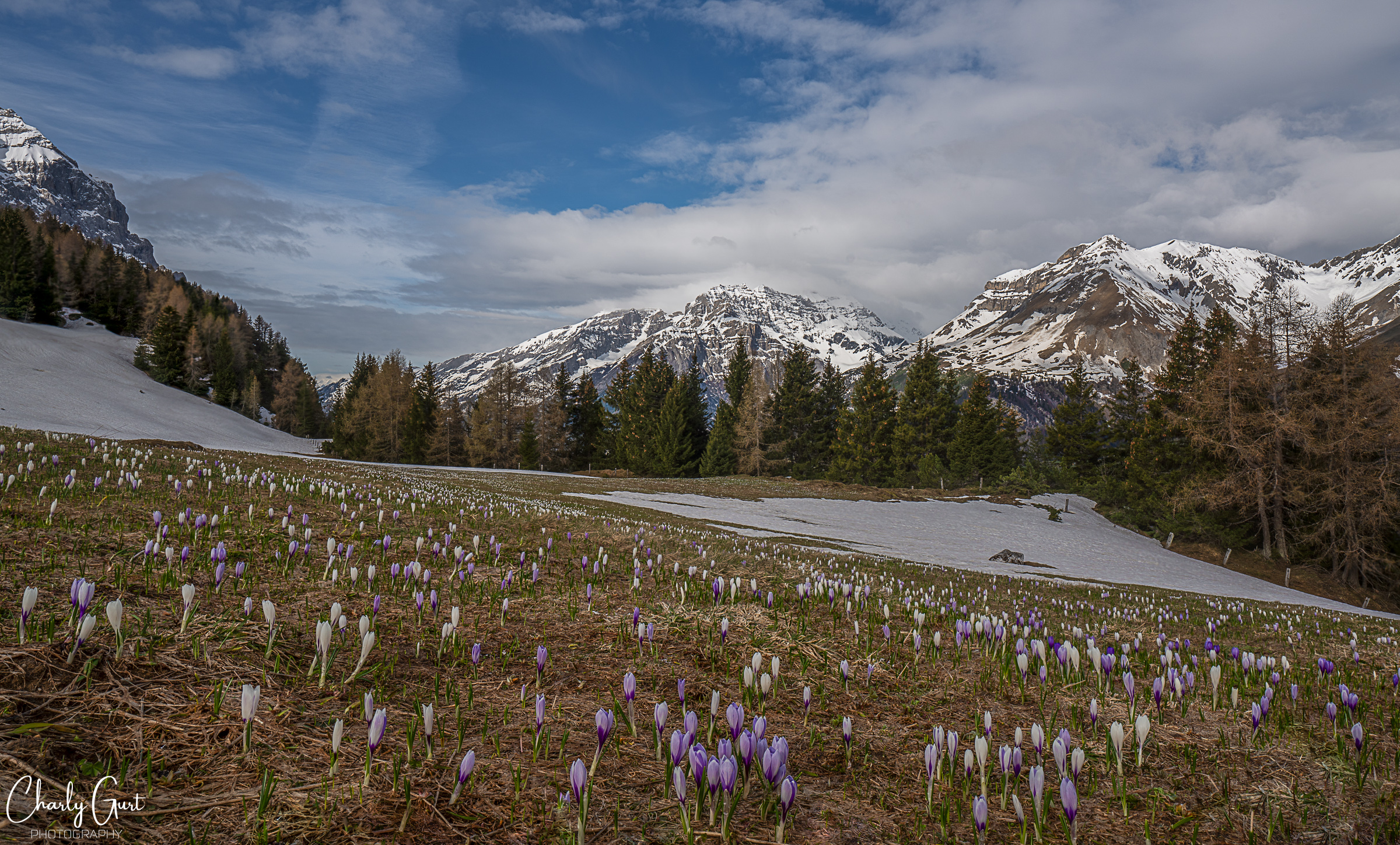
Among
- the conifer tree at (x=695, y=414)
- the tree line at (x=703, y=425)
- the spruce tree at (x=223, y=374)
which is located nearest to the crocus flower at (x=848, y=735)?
the tree line at (x=703, y=425)

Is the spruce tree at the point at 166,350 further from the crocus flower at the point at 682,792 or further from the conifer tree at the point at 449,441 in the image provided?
the crocus flower at the point at 682,792

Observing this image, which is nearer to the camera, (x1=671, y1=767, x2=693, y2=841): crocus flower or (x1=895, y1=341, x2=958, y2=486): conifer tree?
(x1=671, y1=767, x2=693, y2=841): crocus flower

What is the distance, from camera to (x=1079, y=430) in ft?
224

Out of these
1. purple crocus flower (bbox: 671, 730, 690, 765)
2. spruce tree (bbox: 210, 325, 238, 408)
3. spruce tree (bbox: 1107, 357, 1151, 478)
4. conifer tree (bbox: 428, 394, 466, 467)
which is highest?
spruce tree (bbox: 1107, 357, 1151, 478)

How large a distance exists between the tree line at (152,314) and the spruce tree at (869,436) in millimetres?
86115

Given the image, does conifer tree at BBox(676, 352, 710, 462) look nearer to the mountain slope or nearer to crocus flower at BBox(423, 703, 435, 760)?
the mountain slope

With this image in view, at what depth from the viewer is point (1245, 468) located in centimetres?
3300

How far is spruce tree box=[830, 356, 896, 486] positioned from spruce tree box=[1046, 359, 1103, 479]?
20.3 metres

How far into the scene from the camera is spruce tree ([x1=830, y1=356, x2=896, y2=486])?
61.2 m

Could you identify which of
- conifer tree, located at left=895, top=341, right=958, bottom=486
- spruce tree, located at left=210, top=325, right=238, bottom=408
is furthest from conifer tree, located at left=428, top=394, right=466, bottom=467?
conifer tree, located at left=895, top=341, right=958, bottom=486

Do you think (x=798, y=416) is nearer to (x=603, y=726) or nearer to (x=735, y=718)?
(x=735, y=718)

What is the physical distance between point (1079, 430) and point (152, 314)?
134937mm

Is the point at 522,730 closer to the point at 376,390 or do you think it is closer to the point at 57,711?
the point at 57,711

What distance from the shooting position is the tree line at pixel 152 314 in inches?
2975
